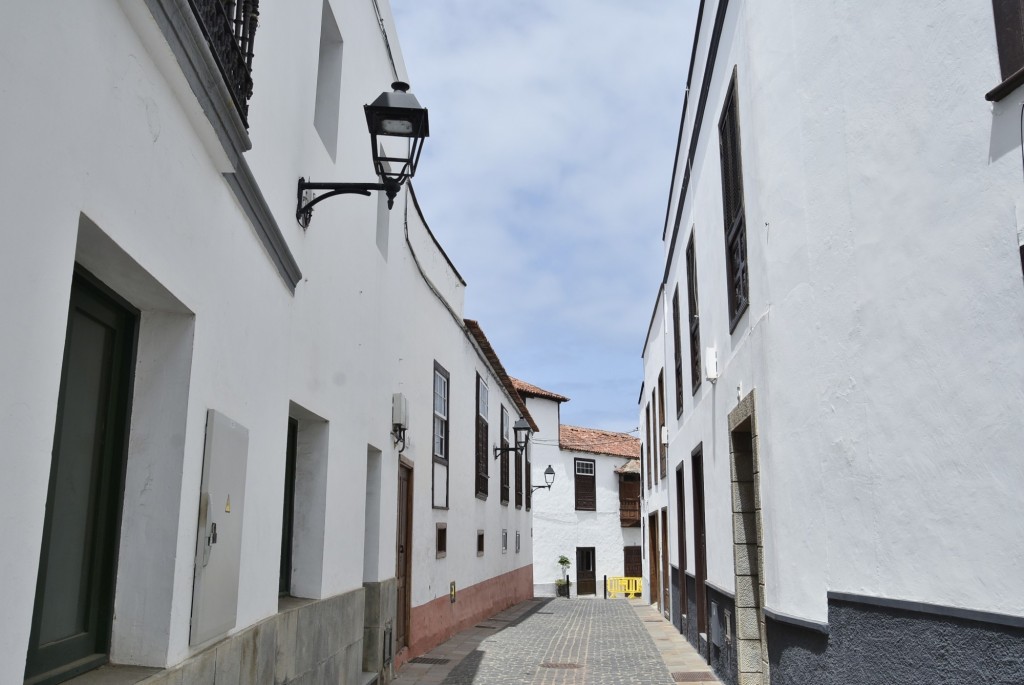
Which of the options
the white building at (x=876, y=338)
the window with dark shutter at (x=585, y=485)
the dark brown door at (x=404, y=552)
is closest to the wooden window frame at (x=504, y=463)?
the dark brown door at (x=404, y=552)

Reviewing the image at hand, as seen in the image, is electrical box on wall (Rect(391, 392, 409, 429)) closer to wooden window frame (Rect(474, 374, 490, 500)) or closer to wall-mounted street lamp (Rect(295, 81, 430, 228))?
wall-mounted street lamp (Rect(295, 81, 430, 228))

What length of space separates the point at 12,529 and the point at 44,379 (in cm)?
38

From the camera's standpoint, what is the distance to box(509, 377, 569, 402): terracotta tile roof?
3161 cm

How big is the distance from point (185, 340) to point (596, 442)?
32446mm

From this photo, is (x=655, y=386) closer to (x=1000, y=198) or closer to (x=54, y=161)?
(x=1000, y=198)

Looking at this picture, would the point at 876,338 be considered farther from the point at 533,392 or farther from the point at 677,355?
the point at 533,392

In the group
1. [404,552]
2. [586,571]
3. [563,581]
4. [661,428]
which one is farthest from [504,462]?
[586,571]

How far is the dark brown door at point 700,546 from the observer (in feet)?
32.7

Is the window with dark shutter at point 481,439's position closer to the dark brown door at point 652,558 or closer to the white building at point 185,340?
the dark brown door at point 652,558

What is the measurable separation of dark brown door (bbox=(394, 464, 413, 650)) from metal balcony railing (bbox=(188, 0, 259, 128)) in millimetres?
6008

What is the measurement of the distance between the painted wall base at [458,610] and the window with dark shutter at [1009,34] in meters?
7.75

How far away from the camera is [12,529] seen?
7.00 ft

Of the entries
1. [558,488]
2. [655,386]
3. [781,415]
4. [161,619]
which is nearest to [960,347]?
[781,415]

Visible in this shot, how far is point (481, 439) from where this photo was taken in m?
15.5
